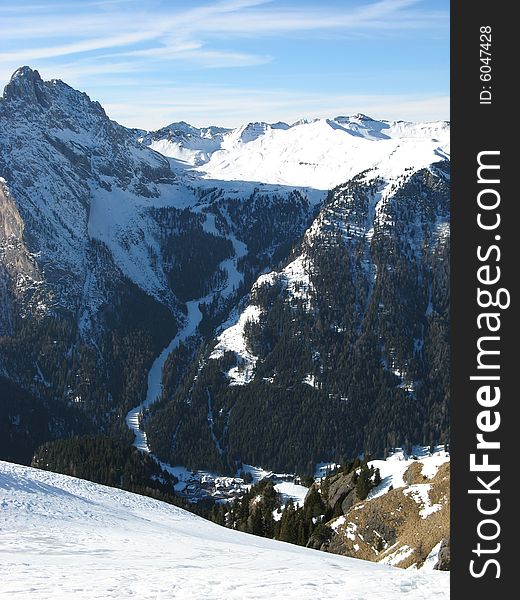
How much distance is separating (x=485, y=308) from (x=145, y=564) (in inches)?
915

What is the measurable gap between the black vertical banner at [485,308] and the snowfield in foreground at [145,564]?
9.18m

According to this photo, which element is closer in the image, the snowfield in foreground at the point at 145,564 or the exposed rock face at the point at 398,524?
the snowfield in foreground at the point at 145,564

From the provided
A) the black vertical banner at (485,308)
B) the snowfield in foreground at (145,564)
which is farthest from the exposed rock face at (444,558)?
the black vertical banner at (485,308)

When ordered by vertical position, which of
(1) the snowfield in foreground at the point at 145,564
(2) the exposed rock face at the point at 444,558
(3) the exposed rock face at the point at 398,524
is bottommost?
(1) the snowfield in foreground at the point at 145,564

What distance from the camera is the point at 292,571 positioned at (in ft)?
105

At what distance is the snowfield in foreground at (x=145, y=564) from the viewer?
1057 inches

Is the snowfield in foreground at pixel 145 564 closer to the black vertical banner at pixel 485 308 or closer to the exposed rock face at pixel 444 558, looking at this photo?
the black vertical banner at pixel 485 308

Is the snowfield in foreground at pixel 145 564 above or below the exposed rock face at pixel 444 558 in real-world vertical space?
below

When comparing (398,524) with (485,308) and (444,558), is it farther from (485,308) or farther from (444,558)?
(485,308)

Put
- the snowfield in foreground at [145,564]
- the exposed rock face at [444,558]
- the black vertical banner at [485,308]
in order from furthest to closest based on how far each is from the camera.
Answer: the exposed rock face at [444,558] → the snowfield in foreground at [145,564] → the black vertical banner at [485,308]

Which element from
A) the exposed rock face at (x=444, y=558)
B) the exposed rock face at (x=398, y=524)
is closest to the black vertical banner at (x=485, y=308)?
the exposed rock face at (x=444, y=558)

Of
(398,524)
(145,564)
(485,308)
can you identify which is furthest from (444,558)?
(485,308)

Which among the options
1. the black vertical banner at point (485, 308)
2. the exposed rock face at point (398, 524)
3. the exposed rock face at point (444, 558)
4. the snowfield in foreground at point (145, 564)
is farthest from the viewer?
the exposed rock face at point (398, 524)

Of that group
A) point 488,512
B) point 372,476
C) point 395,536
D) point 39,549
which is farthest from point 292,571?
point 372,476
